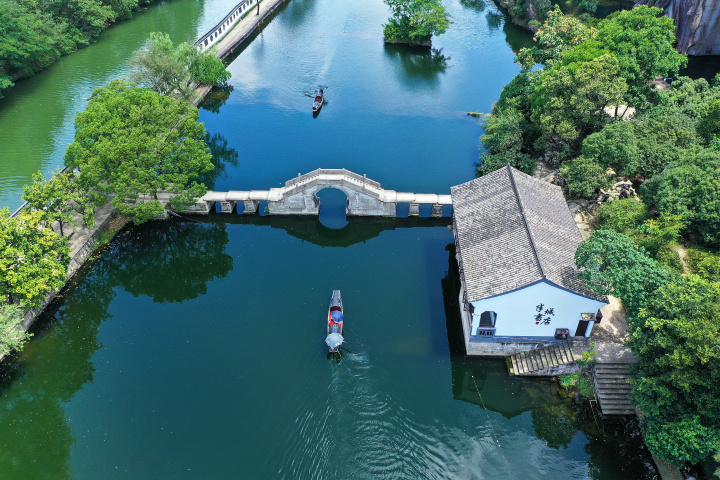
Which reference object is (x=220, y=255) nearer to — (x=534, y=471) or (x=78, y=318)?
(x=78, y=318)

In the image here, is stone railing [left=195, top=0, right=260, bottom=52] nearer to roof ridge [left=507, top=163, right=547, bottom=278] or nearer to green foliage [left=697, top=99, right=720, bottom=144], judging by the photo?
roof ridge [left=507, top=163, right=547, bottom=278]

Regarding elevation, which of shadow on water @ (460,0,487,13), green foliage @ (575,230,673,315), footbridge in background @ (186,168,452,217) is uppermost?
shadow on water @ (460,0,487,13)

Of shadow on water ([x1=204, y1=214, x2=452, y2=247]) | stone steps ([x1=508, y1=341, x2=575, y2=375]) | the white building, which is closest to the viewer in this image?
the white building

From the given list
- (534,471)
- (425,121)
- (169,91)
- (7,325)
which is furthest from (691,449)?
(169,91)

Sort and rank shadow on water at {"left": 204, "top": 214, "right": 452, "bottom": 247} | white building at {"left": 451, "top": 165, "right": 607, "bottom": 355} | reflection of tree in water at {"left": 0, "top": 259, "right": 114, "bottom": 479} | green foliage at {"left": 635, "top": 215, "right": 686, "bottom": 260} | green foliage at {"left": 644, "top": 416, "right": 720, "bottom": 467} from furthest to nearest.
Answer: shadow on water at {"left": 204, "top": 214, "right": 452, "bottom": 247} → green foliage at {"left": 635, "top": 215, "right": 686, "bottom": 260} → white building at {"left": 451, "top": 165, "right": 607, "bottom": 355} → reflection of tree in water at {"left": 0, "top": 259, "right": 114, "bottom": 479} → green foliage at {"left": 644, "top": 416, "right": 720, "bottom": 467}

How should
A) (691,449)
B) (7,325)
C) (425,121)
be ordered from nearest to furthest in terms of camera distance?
(691,449) < (7,325) < (425,121)

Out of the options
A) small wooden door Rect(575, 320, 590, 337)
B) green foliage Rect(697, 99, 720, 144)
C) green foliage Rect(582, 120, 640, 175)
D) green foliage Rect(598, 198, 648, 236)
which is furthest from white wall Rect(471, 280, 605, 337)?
green foliage Rect(697, 99, 720, 144)

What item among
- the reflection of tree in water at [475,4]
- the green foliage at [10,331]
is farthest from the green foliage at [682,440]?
the reflection of tree in water at [475,4]
